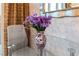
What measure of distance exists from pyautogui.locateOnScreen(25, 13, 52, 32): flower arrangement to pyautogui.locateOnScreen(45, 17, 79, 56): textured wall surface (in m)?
0.04

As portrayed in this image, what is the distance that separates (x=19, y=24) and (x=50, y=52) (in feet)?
1.05

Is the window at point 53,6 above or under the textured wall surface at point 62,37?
above

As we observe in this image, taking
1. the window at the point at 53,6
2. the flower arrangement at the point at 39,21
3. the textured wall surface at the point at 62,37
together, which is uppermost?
the window at the point at 53,6

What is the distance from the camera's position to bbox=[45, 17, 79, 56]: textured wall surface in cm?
131

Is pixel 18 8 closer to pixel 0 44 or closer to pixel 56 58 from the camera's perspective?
pixel 0 44

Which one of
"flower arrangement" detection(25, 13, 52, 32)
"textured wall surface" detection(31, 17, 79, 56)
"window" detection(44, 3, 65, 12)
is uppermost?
"window" detection(44, 3, 65, 12)

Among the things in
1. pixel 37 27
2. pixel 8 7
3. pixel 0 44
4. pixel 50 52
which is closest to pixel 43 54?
pixel 50 52

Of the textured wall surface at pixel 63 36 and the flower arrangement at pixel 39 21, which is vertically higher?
the flower arrangement at pixel 39 21

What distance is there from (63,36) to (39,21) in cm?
21

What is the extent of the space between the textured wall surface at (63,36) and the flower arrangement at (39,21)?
4cm

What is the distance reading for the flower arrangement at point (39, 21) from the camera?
4.34 ft

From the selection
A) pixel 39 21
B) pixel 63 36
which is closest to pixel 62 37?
pixel 63 36

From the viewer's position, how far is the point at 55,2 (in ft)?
4.39

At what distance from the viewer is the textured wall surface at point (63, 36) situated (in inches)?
51.4
